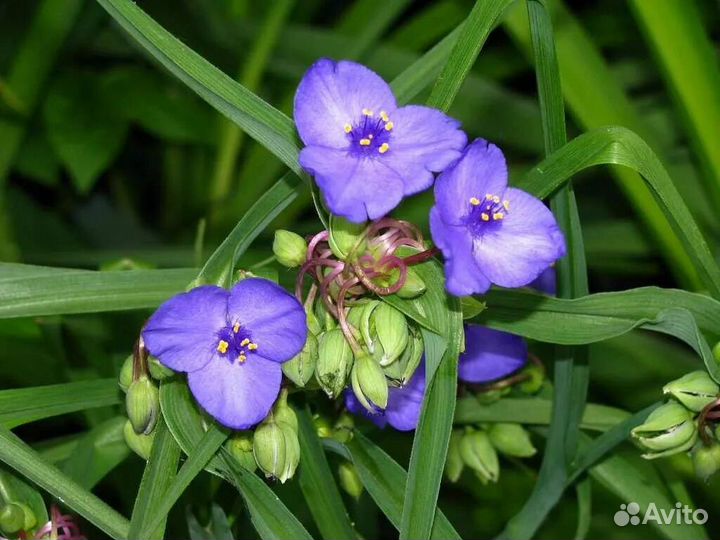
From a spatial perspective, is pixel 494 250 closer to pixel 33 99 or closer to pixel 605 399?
pixel 605 399

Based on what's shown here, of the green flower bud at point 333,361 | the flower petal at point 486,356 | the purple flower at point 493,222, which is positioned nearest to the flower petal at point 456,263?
the purple flower at point 493,222

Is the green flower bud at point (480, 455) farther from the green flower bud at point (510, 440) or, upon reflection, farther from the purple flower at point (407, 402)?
the purple flower at point (407, 402)

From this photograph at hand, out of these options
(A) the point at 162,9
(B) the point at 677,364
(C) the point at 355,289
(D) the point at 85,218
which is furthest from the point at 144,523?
(A) the point at 162,9

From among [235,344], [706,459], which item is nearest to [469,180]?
[235,344]

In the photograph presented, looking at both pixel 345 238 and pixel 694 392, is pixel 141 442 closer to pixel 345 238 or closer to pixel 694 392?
pixel 345 238

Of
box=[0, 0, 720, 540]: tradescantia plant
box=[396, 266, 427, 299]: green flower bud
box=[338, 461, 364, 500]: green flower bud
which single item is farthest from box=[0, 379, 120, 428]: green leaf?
box=[396, 266, 427, 299]: green flower bud
